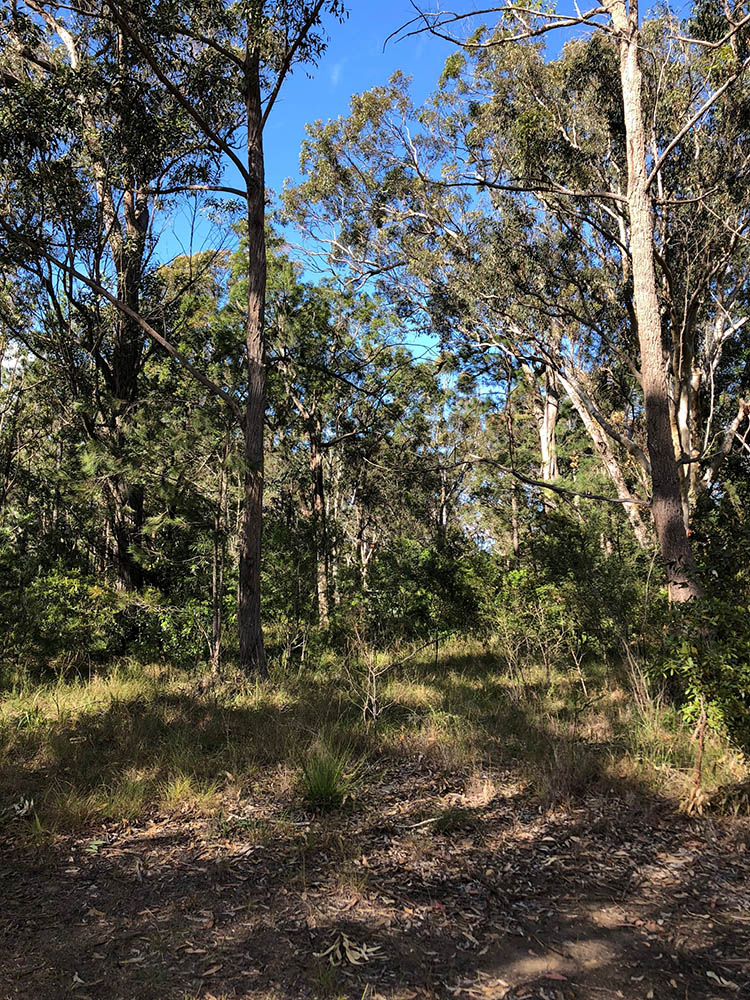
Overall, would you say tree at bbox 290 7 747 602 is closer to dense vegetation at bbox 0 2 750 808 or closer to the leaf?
dense vegetation at bbox 0 2 750 808

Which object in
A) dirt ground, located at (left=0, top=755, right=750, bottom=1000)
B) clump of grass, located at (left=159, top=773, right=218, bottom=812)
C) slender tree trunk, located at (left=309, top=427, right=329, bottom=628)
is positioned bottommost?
dirt ground, located at (left=0, top=755, right=750, bottom=1000)

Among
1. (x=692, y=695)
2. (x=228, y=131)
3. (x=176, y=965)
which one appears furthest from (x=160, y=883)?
(x=228, y=131)

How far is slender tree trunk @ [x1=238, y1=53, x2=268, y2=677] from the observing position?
23.2 ft

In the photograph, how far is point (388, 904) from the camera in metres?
2.95

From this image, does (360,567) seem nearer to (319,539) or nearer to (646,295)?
(319,539)

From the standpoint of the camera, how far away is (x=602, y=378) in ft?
47.2

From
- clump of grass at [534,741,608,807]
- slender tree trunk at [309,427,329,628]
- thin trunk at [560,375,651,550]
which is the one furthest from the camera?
thin trunk at [560,375,651,550]

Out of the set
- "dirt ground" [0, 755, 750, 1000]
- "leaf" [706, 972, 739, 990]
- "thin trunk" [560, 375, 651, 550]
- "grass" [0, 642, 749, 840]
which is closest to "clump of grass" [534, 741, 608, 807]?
"grass" [0, 642, 749, 840]

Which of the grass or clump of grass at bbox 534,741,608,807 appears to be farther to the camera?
clump of grass at bbox 534,741,608,807

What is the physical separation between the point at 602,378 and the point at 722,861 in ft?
41.3

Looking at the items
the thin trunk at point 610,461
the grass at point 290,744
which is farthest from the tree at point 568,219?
the grass at point 290,744

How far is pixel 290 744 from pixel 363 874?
163cm

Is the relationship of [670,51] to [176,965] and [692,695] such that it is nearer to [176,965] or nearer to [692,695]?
[692,695]

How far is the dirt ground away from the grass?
0.17 m
